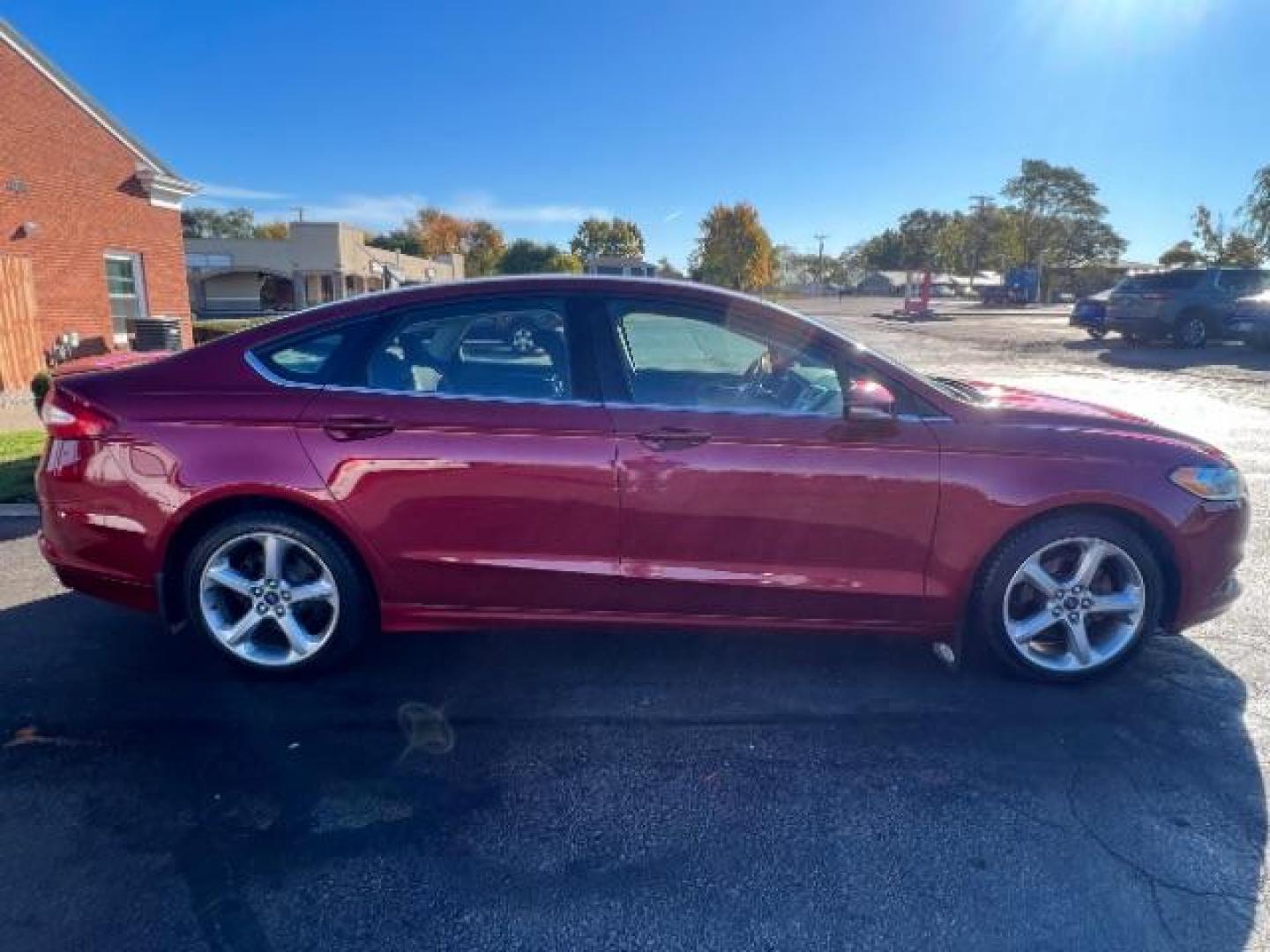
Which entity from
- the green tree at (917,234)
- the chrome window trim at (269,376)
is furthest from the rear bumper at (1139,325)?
the green tree at (917,234)

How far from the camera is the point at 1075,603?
3180 millimetres

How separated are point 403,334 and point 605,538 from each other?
1.18 metres

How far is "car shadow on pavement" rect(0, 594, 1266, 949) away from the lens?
6.72 feet

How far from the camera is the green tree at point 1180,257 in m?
54.7

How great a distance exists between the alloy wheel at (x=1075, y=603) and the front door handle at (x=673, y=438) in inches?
56.0

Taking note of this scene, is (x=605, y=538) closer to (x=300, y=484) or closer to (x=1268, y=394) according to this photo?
(x=300, y=484)

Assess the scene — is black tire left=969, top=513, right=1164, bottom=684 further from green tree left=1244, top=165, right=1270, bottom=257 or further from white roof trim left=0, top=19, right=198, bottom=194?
green tree left=1244, top=165, right=1270, bottom=257

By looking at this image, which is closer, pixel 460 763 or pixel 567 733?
pixel 460 763

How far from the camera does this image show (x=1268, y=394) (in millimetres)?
11547

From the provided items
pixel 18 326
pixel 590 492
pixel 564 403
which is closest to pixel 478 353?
pixel 564 403

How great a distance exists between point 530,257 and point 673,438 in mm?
65863

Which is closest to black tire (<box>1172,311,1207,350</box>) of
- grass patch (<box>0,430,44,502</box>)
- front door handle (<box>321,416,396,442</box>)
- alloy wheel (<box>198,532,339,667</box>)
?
front door handle (<box>321,416,396,442</box>)

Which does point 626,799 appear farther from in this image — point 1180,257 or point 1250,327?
point 1180,257

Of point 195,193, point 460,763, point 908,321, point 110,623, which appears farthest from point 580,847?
point 908,321
